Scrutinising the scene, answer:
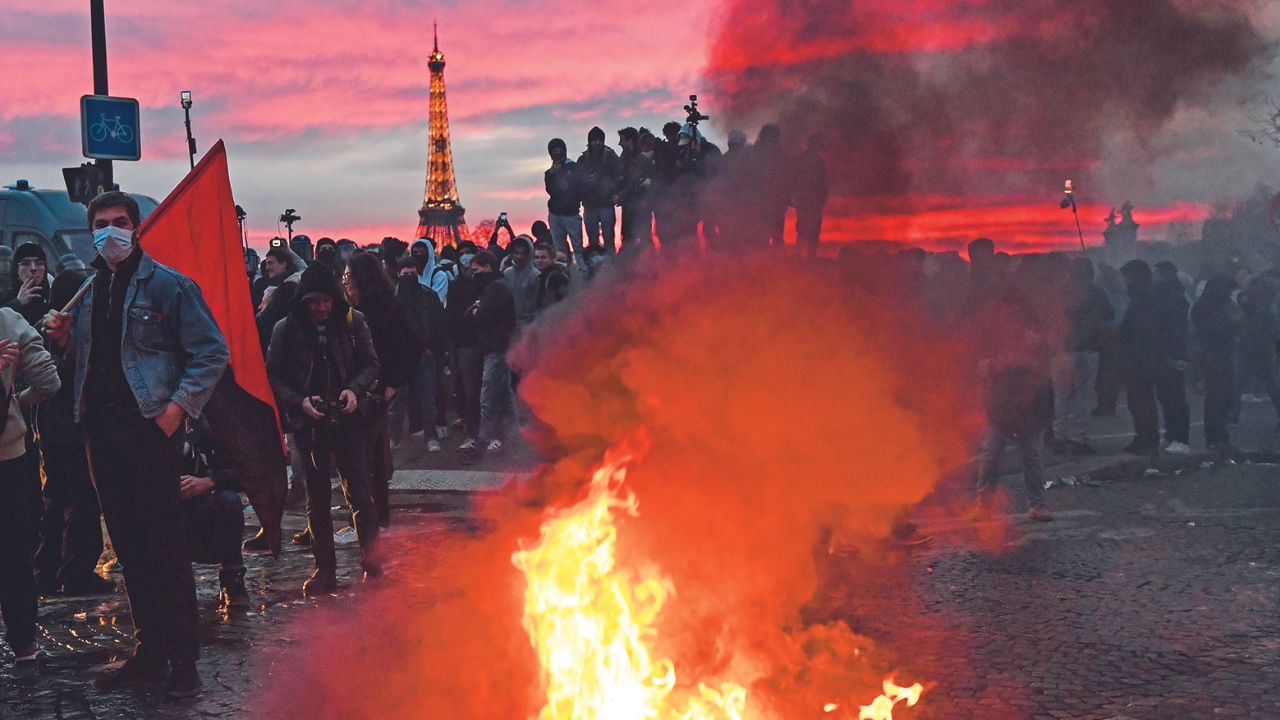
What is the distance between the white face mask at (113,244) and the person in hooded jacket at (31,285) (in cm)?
245

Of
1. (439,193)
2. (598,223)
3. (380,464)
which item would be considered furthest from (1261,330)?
(439,193)

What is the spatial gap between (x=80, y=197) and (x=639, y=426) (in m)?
9.07

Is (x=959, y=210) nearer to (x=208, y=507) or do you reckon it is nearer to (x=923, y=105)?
(x=923, y=105)

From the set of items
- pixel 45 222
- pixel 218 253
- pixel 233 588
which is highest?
pixel 45 222

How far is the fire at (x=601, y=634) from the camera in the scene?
14.0ft

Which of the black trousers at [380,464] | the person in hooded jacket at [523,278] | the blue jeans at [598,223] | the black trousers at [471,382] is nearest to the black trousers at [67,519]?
the black trousers at [380,464]

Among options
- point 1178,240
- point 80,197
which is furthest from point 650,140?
point 80,197

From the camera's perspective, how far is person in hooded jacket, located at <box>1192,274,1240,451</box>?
11.8 meters

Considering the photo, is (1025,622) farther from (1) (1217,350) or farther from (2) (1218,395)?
(1) (1217,350)

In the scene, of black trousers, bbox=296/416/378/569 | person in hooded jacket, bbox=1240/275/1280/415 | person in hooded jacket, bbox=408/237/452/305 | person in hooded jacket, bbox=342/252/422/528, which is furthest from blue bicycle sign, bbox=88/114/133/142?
person in hooded jacket, bbox=1240/275/1280/415

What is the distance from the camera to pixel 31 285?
7.66m

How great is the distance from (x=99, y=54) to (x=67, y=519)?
7.29 metres

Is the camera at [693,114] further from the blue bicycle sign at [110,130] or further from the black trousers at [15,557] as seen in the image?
the blue bicycle sign at [110,130]

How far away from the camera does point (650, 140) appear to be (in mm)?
9219
